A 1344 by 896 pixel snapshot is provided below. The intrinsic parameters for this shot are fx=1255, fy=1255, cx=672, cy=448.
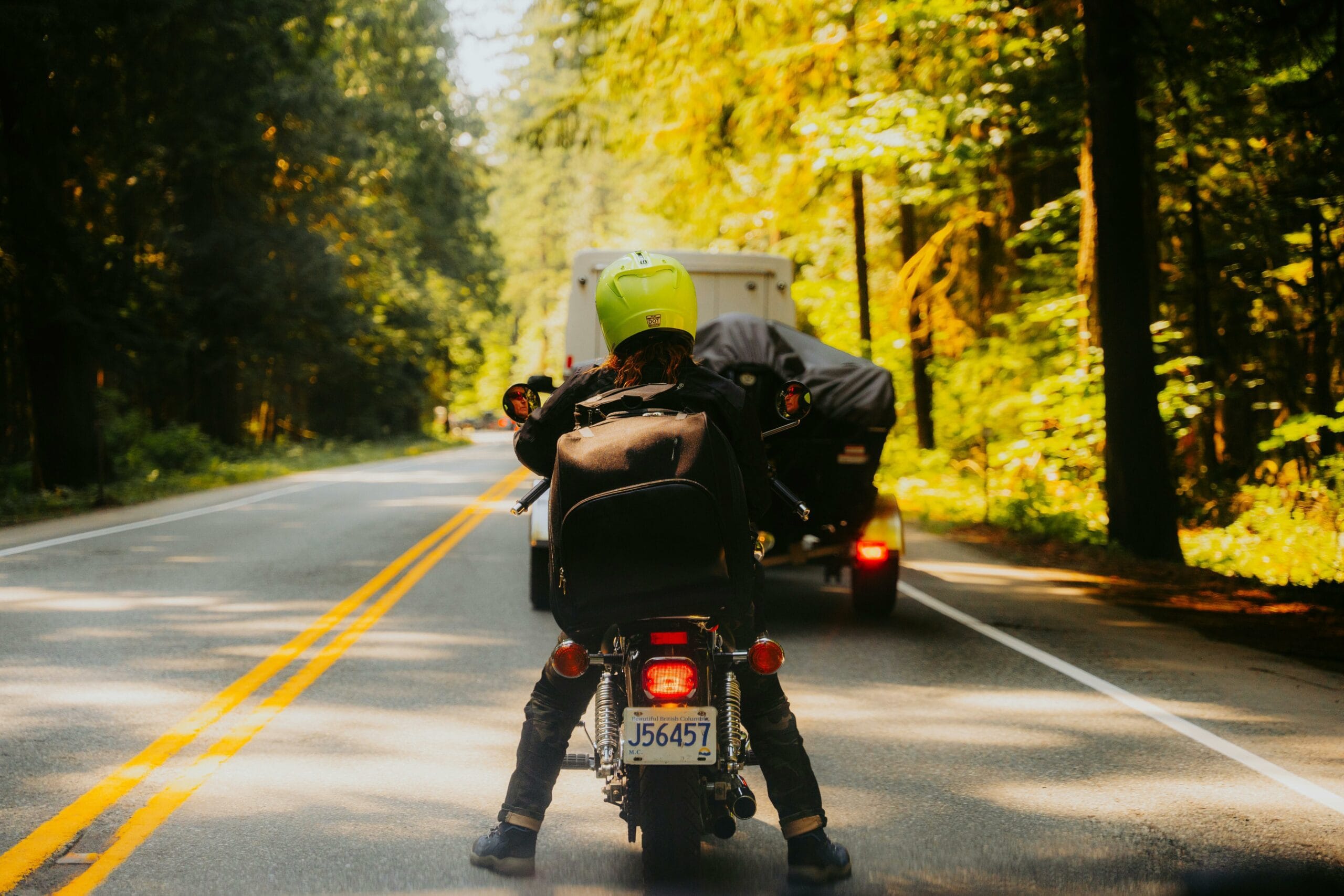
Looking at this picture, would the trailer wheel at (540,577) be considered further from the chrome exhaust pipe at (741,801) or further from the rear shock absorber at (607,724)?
the chrome exhaust pipe at (741,801)

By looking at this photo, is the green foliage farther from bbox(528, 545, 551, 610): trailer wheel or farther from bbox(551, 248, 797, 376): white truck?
bbox(528, 545, 551, 610): trailer wheel

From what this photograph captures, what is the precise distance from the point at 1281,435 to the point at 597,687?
9871mm

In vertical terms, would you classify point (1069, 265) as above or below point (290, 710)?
above

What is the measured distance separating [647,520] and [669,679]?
536mm

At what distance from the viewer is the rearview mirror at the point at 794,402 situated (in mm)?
4316

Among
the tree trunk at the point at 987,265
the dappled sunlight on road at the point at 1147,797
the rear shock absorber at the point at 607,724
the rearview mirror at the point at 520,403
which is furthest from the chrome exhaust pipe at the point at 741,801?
the tree trunk at the point at 987,265

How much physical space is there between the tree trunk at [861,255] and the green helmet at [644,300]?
20.9 meters

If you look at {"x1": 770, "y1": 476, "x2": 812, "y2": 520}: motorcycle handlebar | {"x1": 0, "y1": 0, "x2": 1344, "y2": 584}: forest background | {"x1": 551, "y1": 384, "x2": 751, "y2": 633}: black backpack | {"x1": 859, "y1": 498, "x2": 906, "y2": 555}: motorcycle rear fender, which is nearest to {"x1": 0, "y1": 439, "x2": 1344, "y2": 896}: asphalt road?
{"x1": 859, "y1": 498, "x2": 906, "y2": 555}: motorcycle rear fender

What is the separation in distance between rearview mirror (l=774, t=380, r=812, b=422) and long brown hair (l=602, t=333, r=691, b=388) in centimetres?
47

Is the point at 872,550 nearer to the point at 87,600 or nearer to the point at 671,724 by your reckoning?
the point at 671,724

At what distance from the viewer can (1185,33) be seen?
1381 cm

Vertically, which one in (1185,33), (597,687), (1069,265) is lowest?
(597,687)

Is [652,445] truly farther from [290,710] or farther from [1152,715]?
[1152,715]

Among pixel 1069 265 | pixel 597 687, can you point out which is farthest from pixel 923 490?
pixel 597 687
